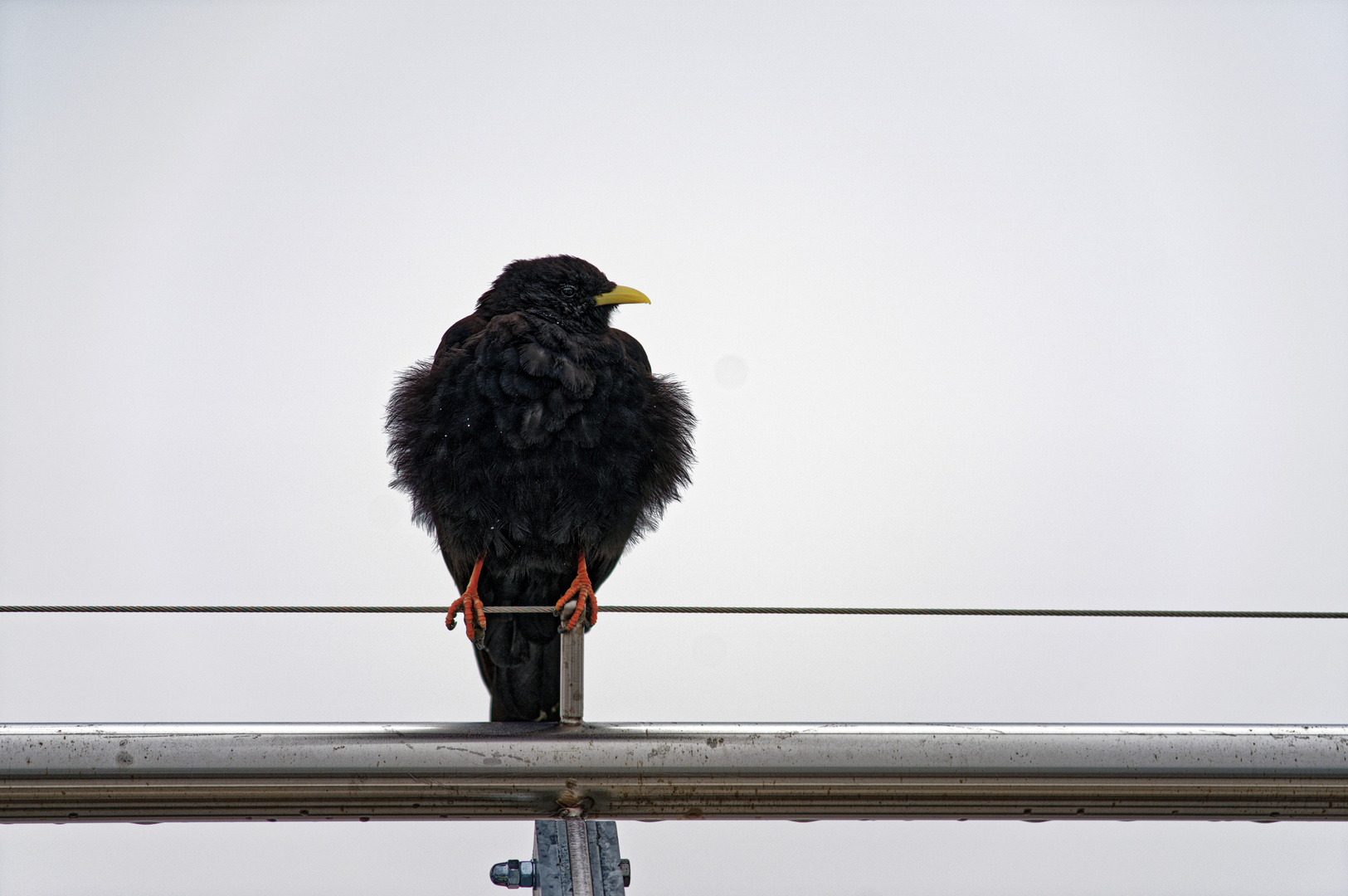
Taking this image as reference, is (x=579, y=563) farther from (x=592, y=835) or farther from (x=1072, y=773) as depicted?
(x=1072, y=773)

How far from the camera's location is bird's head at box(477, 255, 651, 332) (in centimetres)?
279

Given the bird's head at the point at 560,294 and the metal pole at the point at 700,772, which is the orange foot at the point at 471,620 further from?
the metal pole at the point at 700,772

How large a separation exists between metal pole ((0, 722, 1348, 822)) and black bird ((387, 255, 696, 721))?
37.4 inches

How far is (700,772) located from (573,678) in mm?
282

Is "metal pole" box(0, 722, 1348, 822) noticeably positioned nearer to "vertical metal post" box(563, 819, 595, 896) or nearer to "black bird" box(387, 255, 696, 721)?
"vertical metal post" box(563, 819, 595, 896)

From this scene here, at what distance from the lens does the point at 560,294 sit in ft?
9.25

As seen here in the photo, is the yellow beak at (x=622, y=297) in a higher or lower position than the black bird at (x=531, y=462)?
higher

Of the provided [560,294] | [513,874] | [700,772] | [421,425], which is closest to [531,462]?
[421,425]

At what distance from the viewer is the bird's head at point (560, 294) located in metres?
2.79

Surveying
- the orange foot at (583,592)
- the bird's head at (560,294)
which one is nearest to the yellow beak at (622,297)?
the bird's head at (560,294)

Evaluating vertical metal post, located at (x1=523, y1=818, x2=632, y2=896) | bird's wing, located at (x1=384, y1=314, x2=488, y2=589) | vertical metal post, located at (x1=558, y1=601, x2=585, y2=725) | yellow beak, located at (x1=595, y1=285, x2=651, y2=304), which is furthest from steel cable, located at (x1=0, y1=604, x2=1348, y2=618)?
yellow beak, located at (x1=595, y1=285, x2=651, y2=304)

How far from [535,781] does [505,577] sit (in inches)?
52.0

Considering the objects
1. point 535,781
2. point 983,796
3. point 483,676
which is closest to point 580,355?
point 483,676

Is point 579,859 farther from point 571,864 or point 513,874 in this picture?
point 513,874
